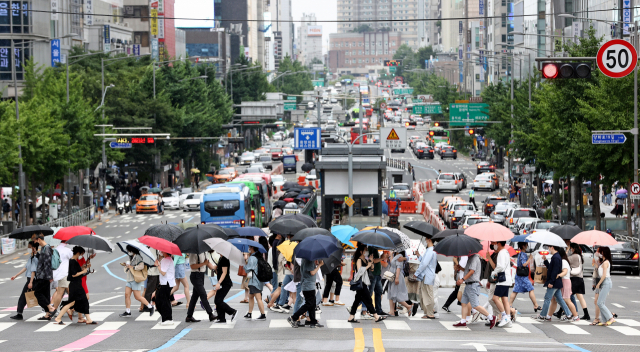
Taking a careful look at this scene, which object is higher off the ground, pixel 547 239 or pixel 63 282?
pixel 547 239

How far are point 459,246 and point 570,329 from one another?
2.72m

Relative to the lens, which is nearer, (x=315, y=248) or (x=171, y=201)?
(x=315, y=248)

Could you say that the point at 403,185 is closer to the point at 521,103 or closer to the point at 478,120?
the point at 521,103

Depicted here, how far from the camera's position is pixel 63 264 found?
63.2ft

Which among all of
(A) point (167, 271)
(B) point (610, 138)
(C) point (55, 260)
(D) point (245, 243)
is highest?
(B) point (610, 138)

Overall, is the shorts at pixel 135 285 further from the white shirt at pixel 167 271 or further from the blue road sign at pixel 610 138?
the blue road sign at pixel 610 138

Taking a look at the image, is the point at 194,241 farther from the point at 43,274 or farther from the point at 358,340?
the point at 358,340

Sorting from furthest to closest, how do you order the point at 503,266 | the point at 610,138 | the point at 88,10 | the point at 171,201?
the point at 88,10, the point at 171,201, the point at 610,138, the point at 503,266

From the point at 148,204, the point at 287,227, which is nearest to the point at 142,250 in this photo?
the point at 287,227

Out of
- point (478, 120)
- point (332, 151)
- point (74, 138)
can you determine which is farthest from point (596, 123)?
point (478, 120)

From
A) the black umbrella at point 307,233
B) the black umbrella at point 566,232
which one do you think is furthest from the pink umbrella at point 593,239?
the black umbrella at point 307,233

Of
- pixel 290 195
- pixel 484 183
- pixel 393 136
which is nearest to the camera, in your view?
pixel 393 136

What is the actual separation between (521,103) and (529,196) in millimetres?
6208

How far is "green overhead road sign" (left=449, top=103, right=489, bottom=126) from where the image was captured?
266 feet
